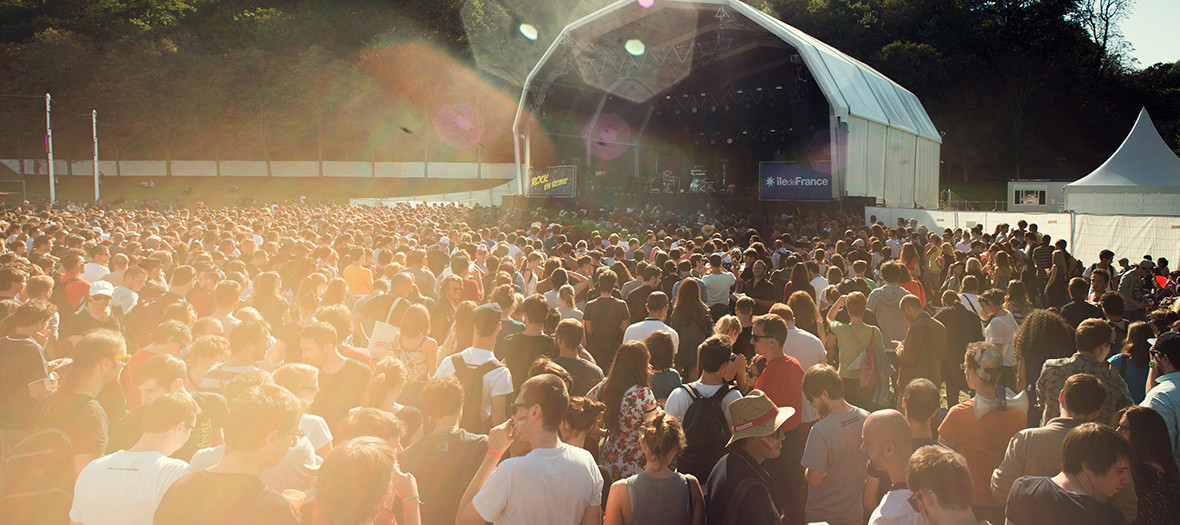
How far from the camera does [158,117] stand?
5216 cm

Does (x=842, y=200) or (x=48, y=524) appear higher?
(x=842, y=200)

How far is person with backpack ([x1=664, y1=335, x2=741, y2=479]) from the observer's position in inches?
147

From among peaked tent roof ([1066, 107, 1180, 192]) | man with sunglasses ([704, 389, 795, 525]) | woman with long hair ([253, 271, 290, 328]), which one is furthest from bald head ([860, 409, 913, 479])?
peaked tent roof ([1066, 107, 1180, 192])

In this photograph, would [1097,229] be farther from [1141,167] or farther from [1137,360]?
[1141,167]

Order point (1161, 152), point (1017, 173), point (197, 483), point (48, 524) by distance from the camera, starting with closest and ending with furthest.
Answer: point (197, 483) < point (48, 524) < point (1161, 152) < point (1017, 173)

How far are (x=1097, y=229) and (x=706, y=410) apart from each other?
46.6 ft

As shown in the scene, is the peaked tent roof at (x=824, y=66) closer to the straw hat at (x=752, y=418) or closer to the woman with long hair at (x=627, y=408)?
the woman with long hair at (x=627, y=408)

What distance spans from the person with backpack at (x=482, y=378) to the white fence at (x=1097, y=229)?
1268 centimetres

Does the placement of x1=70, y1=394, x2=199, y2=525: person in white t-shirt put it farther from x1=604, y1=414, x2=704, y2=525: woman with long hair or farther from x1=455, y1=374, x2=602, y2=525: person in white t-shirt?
x1=604, y1=414, x2=704, y2=525: woman with long hair

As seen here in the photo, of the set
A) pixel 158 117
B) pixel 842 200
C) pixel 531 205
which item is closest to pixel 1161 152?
pixel 842 200

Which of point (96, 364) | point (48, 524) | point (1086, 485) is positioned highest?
point (96, 364)

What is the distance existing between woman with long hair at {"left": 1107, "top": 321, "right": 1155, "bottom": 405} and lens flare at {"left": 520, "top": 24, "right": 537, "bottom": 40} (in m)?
50.6

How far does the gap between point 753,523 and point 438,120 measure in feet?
175

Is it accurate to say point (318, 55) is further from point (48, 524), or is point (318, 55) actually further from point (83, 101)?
point (48, 524)
